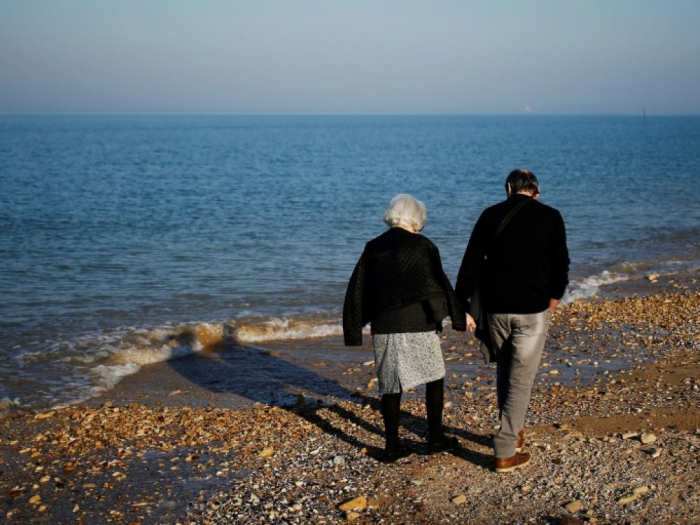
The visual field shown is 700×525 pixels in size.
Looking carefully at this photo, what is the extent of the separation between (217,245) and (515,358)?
52.0ft

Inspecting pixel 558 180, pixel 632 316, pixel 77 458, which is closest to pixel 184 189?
pixel 558 180

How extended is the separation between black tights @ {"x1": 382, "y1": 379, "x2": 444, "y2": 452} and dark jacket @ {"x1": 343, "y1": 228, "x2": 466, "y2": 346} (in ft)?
1.68

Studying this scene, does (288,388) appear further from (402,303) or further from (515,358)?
(515,358)

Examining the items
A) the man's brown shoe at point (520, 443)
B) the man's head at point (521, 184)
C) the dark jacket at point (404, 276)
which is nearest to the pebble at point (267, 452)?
the dark jacket at point (404, 276)

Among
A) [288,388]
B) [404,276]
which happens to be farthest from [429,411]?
[288,388]

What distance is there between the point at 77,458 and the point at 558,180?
38.7 m

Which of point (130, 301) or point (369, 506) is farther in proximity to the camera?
point (130, 301)

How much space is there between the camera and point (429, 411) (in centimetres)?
586

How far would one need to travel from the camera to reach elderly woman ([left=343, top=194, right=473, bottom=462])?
5562 millimetres

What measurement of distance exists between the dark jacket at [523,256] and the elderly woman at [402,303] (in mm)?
367

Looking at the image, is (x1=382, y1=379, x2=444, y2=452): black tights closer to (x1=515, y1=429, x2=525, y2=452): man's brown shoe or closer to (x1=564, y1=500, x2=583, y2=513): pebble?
(x1=515, y1=429, x2=525, y2=452): man's brown shoe

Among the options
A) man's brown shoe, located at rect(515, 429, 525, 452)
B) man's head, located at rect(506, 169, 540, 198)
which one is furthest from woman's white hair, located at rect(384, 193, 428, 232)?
man's brown shoe, located at rect(515, 429, 525, 452)

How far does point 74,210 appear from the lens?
A: 28422 mm

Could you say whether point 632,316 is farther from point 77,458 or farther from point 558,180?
point 558,180
